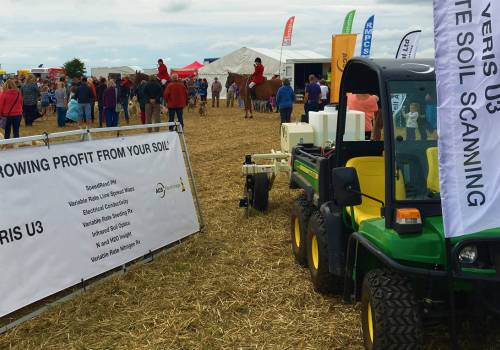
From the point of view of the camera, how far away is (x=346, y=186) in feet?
11.7

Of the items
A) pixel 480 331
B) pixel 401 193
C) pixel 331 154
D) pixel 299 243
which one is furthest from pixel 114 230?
pixel 480 331

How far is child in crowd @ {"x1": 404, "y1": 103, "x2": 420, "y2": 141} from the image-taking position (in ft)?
11.5

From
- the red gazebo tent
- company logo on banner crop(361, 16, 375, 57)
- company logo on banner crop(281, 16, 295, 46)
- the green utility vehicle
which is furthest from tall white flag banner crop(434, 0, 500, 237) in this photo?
the red gazebo tent

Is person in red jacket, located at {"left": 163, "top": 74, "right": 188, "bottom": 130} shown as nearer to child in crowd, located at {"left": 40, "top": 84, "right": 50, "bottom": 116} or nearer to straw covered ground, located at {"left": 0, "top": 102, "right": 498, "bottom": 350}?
straw covered ground, located at {"left": 0, "top": 102, "right": 498, "bottom": 350}

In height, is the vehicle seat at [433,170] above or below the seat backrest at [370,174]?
above

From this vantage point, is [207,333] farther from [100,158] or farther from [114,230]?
[100,158]

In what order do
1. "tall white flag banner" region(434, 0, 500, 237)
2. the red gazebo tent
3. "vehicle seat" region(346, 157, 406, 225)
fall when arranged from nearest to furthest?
1. "tall white flag banner" region(434, 0, 500, 237)
2. "vehicle seat" region(346, 157, 406, 225)
3. the red gazebo tent

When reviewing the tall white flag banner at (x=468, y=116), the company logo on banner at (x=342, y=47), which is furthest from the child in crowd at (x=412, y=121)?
the company logo on banner at (x=342, y=47)

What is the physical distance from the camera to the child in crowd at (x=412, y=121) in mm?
3512

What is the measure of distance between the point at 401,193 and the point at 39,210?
2.89 meters

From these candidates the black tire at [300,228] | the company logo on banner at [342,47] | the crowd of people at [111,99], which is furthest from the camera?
the crowd of people at [111,99]

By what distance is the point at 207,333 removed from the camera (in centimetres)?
417

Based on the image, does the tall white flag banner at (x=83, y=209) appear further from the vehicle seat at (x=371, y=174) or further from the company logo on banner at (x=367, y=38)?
the company logo on banner at (x=367, y=38)

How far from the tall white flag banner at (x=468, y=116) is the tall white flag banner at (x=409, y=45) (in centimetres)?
1093
